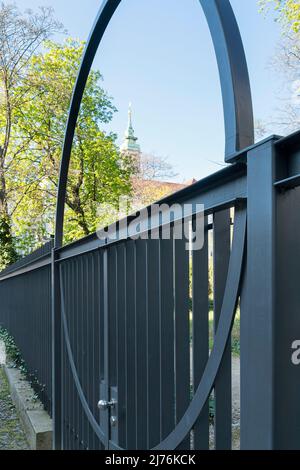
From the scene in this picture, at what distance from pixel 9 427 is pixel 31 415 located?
0.62 m

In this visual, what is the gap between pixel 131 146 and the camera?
902 inches

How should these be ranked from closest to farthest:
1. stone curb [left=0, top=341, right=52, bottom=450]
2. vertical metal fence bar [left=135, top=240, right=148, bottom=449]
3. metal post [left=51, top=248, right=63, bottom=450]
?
vertical metal fence bar [left=135, top=240, right=148, bottom=449]
metal post [left=51, top=248, right=63, bottom=450]
stone curb [left=0, top=341, right=52, bottom=450]

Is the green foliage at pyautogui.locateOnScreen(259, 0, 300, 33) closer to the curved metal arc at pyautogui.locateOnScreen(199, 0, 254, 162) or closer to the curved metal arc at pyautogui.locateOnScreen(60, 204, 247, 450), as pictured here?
the curved metal arc at pyautogui.locateOnScreen(199, 0, 254, 162)

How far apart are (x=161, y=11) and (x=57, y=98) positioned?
627 cm

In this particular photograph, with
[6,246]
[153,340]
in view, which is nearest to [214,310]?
[153,340]

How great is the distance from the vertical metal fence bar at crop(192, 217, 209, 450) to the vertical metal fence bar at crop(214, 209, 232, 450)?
3.7 inches

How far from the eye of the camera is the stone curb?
3.46 meters

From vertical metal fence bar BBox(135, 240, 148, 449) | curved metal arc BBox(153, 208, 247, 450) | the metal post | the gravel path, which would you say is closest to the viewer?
curved metal arc BBox(153, 208, 247, 450)

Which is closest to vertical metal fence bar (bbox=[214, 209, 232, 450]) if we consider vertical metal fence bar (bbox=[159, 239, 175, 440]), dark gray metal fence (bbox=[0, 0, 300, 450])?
dark gray metal fence (bbox=[0, 0, 300, 450])

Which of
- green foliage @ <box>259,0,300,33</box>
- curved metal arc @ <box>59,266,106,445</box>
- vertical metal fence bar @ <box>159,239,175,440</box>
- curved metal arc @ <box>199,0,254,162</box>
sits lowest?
curved metal arc @ <box>59,266,106,445</box>

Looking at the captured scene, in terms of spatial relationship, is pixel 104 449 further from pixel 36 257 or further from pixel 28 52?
pixel 28 52

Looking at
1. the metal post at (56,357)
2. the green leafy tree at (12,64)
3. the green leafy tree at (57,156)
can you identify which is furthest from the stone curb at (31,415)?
the green leafy tree at (12,64)

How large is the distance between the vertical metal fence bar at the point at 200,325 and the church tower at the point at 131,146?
1826 centimetres

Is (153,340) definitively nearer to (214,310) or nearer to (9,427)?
(214,310)
